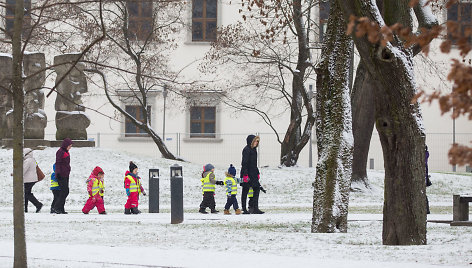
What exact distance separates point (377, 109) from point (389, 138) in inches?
16.3

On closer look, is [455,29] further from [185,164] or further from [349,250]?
[185,164]

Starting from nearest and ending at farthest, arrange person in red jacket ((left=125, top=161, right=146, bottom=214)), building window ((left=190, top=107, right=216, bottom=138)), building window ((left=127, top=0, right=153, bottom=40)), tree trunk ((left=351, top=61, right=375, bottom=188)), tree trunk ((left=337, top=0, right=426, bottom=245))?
tree trunk ((left=337, top=0, right=426, bottom=245))
person in red jacket ((left=125, top=161, right=146, bottom=214))
tree trunk ((left=351, top=61, right=375, bottom=188))
building window ((left=127, top=0, right=153, bottom=40))
building window ((left=190, top=107, right=216, bottom=138))

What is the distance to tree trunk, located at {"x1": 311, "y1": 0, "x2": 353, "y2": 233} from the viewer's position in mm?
14289

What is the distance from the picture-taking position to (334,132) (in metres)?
14.5

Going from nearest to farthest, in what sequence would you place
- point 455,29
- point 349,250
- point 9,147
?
point 455,29
point 349,250
point 9,147

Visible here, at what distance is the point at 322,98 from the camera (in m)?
14.5

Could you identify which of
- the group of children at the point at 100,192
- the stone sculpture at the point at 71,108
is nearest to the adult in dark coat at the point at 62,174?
the group of children at the point at 100,192

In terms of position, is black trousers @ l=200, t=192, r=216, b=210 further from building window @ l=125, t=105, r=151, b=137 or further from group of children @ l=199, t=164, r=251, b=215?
building window @ l=125, t=105, r=151, b=137

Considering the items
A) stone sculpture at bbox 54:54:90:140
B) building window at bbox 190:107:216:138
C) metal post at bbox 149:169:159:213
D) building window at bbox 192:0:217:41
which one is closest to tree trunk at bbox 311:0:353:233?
metal post at bbox 149:169:159:213

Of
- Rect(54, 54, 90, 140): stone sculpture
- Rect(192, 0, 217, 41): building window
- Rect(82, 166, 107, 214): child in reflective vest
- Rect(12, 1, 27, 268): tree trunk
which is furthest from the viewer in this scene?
Rect(192, 0, 217, 41): building window

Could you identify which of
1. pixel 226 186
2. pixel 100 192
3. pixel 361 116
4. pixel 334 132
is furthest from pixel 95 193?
pixel 361 116

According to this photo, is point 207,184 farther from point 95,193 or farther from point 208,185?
point 95,193

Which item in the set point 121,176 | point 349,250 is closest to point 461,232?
point 349,250

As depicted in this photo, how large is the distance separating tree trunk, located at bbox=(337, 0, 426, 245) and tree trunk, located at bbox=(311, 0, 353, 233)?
188 centimetres
